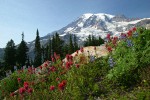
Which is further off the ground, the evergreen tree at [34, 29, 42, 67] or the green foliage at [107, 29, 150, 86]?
the green foliage at [107, 29, 150, 86]

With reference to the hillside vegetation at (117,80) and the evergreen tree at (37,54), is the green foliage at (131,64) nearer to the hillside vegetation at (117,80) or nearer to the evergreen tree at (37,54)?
the hillside vegetation at (117,80)

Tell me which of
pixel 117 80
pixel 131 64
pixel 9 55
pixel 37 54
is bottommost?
pixel 37 54

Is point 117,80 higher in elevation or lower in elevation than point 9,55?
higher

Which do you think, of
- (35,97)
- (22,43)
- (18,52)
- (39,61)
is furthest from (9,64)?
(35,97)

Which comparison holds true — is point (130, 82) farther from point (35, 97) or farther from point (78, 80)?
point (35, 97)

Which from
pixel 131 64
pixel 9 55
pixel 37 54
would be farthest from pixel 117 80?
pixel 37 54

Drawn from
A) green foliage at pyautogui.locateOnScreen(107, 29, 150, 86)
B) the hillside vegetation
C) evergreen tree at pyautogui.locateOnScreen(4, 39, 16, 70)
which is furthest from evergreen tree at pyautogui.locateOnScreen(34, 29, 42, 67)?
green foliage at pyautogui.locateOnScreen(107, 29, 150, 86)

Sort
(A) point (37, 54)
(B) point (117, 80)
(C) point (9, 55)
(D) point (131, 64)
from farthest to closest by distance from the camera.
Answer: (A) point (37, 54) → (C) point (9, 55) → (B) point (117, 80) → (D) point (131, 64)

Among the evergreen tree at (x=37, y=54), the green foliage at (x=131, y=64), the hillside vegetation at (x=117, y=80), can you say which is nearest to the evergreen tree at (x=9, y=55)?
the evergreen tree at (x=37, y=54)

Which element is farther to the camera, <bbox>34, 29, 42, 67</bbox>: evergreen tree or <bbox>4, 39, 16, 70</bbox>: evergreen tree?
<bbox>34, 29, 42, 67</bbox>: evergreen tree

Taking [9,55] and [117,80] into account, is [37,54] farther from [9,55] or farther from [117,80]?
[117,80]

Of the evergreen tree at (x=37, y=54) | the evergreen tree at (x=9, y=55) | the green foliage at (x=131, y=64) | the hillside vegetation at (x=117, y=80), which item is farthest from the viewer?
the evergreen tree at (x=37, y=54)

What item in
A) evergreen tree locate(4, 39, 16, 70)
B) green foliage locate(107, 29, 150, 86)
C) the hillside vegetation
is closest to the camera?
the hillside vegetation

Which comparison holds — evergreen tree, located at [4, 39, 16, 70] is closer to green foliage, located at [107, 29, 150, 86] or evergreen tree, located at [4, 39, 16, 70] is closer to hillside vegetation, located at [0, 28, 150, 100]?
hillside vegetation, located at [0, 28, 150, 100]
